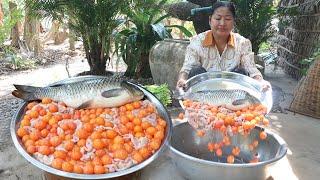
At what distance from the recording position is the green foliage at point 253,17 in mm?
6863

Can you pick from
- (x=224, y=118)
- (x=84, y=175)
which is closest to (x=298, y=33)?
(x=224, y=118)

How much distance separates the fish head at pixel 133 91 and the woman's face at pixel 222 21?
4.03 ft

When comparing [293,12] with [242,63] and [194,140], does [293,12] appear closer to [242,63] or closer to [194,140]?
[242,63]

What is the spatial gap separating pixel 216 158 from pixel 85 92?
1383 millimetres

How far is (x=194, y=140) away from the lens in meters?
3.20

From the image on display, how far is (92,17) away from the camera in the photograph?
6.14 meters

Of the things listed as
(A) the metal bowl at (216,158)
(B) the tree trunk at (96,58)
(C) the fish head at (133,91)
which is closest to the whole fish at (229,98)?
(A) the metal bowl at (216,158)

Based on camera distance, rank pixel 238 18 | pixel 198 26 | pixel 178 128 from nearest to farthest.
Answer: pixel 178 128 < pixel 198 26 < pixel 238 18

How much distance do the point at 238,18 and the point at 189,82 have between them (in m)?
4.15

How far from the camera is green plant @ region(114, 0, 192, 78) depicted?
6395 millimetres

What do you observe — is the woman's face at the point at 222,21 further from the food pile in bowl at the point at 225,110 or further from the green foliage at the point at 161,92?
the green foliage at the point at 161,92

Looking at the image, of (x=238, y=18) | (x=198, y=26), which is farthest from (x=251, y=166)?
(x=238, y=18)

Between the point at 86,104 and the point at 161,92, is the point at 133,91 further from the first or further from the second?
the point at 161,92

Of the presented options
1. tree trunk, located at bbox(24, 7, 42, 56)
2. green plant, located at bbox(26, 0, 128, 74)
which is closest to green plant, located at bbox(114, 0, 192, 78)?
green plant, located at bbox(26, 0, 128, 74)
